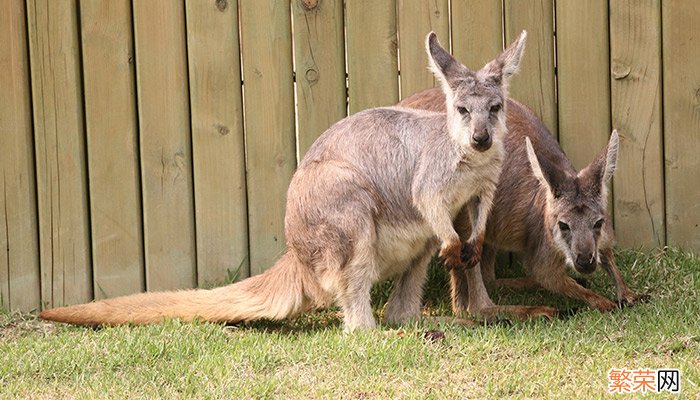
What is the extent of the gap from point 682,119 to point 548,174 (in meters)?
1.08

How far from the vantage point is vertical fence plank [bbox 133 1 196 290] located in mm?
6586

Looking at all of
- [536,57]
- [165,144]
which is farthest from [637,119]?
[165,144]

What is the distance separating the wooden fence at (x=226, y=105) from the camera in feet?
21.6

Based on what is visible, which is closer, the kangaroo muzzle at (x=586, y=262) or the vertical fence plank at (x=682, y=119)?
the kangaroo muzzle at (x=586, y=262)

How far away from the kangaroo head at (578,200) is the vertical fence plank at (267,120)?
1453 millimetres

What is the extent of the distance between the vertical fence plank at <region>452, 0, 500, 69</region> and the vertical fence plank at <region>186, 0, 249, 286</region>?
129 centimetres

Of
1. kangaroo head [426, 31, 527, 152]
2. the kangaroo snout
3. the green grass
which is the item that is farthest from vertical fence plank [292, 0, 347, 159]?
the green grass

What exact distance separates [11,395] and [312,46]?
267 centimetres

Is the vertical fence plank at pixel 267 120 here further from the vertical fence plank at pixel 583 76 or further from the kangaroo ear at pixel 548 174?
the vertical fence plank at pixel 583 76


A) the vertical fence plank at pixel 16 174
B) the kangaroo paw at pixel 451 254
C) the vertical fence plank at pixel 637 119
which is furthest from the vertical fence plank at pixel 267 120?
the vertical fence plank at pixel 637 119

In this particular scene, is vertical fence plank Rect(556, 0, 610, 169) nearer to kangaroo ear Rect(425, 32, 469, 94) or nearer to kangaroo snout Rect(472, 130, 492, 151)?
kangaroo ear Rect(425, 32, 469, 94)

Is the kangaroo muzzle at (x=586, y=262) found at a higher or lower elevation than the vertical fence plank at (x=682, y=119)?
lower

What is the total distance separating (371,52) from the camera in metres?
6.68

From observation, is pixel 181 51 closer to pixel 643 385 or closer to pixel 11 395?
pixel 11 395
